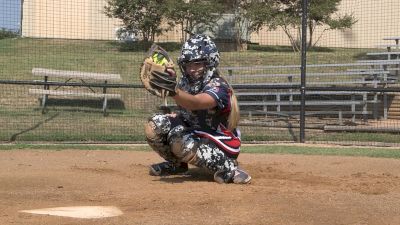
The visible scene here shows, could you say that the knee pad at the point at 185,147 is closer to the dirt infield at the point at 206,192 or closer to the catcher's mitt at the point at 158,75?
the dirt infield at the point at 206,192

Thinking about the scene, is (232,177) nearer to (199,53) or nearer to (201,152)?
(201,152)

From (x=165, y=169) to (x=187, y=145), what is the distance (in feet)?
2.23

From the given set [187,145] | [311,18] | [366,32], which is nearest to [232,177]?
[187,145]

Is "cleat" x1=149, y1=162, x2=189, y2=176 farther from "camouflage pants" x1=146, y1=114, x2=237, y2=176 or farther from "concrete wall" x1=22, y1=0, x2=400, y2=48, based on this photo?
"concrete wall" x1=22, y1=0, x2=400, y2=48

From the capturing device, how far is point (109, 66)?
49.2ft

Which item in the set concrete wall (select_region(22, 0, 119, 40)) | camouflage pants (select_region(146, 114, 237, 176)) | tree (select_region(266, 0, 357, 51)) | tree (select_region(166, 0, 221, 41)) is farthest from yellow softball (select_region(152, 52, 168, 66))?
tree (select_region(266, 0, 357, 51))

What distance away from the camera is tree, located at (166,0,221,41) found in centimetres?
1619

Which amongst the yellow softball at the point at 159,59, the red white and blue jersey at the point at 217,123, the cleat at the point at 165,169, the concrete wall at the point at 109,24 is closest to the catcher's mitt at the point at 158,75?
the yellow softball at the point at 159,59

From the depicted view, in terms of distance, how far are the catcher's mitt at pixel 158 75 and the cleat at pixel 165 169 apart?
1.49m

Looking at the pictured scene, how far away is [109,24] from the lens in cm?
1712

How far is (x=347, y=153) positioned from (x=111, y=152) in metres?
3.36

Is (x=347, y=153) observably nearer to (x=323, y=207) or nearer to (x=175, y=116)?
(x=175, y=116)

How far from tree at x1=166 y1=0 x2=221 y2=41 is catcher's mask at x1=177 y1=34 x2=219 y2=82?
1044 centimetres

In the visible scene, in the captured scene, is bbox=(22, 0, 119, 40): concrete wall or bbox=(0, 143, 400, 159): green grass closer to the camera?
bbox=(0, 143, 400, 159): green grass
